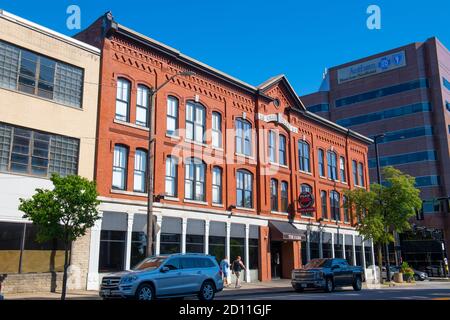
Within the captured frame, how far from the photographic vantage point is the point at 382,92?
7606 centimetres

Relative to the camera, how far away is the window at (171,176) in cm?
2716

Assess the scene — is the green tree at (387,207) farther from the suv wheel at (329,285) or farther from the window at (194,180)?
the window at (194,180)

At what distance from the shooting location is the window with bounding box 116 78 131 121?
2514 cm

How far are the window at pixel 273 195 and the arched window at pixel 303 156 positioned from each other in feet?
14.2

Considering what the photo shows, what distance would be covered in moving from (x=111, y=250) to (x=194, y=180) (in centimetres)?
753

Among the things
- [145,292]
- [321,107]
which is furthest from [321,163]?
[321,107]

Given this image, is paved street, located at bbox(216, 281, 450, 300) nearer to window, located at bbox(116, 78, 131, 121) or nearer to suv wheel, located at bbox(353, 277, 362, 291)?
suv wheel, located at bbox(353, 277, 362, 291)

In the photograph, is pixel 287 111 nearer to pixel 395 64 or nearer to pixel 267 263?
pixel 267 263

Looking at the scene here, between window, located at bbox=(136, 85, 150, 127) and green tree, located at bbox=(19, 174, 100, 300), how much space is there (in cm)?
918

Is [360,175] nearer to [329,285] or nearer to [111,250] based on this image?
[329,285]

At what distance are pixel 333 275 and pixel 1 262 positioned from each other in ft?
51.7

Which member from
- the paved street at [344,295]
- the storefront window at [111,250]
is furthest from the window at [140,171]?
the paved street at [344,295]

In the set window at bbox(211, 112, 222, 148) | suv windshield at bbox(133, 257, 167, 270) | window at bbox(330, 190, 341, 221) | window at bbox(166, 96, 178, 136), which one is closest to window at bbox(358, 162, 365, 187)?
window at bbox(330, 190, 341, 221)
